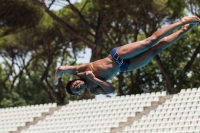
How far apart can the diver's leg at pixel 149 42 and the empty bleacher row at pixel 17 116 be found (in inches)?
635

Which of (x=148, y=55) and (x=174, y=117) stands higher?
(x=148, y=55)

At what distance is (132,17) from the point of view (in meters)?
31.9

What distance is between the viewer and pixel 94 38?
115 ft

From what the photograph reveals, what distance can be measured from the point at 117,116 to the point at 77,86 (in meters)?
14.0

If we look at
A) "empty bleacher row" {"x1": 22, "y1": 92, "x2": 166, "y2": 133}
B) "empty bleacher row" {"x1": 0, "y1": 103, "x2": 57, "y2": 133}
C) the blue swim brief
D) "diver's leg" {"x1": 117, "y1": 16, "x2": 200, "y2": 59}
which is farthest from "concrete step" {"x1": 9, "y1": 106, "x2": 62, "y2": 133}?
"diver's leg" {"x1": 117, "y1": 16, "x2": 200, "y2": 59}

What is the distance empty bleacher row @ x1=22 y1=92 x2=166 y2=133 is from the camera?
23.0m

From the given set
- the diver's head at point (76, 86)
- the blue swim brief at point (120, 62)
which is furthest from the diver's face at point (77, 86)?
the blue swim brief at point (120, 62)

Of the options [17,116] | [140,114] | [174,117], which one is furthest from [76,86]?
[17,116]

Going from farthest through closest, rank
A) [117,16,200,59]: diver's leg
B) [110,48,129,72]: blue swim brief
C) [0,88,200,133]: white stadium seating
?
[0,88,200,133]: white stadium seating
[110,48,129,72]: blue swim brief
[117,16,200,59]: diver's leg

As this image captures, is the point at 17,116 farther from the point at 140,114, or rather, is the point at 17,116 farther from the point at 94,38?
the point at 94,38

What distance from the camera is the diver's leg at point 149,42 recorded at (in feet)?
30.1

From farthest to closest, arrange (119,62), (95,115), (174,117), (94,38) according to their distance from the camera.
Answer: (94,38) → (95,115) → (174,117) → (119,62)

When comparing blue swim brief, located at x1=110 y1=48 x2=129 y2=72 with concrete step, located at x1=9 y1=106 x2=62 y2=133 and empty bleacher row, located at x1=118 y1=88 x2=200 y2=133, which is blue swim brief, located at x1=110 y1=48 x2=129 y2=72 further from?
concrete step, located at x1=9 y1=106 x2=62 y2=133

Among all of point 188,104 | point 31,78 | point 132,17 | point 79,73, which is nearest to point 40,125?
point 188,104
